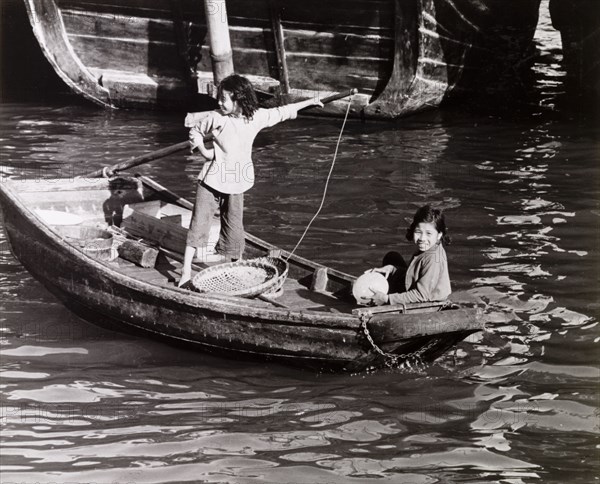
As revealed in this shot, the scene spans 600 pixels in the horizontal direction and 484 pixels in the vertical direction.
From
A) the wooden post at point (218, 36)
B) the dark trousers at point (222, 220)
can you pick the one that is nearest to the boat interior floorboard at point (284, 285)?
the dark trousers at point (222, 220)

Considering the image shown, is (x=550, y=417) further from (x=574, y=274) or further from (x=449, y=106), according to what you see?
(x=449, y=106)

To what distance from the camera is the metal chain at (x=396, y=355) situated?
19.4 feet

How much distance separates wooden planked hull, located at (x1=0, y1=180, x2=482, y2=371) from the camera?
5914 mm

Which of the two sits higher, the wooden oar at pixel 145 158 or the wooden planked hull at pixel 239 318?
the wooden oar at pixel 145 158

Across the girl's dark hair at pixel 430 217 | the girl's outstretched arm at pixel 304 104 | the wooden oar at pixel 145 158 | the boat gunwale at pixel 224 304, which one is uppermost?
the girl's outstretched arm at pixel 304 104

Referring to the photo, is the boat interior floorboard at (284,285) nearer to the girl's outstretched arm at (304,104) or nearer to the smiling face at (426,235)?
the smiling face at (426,235)

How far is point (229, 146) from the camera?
22.0 ft

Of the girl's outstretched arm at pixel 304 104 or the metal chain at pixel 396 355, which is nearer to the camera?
the metal chain at pixel 396 355

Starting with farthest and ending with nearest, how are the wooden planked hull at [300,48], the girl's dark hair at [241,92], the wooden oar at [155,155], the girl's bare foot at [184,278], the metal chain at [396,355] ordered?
the wooden planked hull at [300,48], the wooden oar at [155,155], the girl's bare foot at [184,278], the girl's dark hair at [241,92], the metal chain at [396,355]

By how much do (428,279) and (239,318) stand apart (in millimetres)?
1276

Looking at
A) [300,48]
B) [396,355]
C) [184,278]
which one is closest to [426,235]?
[396,355]

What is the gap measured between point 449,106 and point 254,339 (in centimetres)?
832

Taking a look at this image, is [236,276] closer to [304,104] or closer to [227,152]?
[227,152]

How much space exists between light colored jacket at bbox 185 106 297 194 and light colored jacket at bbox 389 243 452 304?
4.68ft
